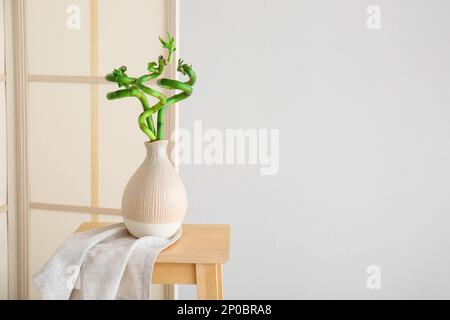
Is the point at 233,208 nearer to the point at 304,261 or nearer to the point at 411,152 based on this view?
the point at 304,261

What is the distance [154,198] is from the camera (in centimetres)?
188

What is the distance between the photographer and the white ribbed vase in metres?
1.88

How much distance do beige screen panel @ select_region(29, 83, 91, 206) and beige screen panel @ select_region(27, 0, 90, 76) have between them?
7 centimetres

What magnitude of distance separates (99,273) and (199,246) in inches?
11.5

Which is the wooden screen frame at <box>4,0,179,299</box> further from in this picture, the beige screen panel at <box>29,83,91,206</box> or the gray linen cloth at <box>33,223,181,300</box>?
the gray linen cloth at <box>33,223,181,300</box>

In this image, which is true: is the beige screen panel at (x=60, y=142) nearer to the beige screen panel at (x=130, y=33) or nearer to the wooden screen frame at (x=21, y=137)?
the wooden screen frame at (x=21, y=137)

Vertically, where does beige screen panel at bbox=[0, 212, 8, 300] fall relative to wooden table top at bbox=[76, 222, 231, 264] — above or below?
below

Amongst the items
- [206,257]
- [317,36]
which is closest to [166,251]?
[206,257]

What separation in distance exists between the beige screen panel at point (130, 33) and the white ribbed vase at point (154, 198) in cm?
57

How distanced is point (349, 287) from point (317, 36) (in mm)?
1142

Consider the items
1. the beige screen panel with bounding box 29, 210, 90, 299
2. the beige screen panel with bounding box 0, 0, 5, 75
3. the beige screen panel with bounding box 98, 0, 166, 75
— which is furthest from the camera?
the beige screen panel with bounding box 29, 210, 90, 299

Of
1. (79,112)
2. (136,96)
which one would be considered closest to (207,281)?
(136,96)

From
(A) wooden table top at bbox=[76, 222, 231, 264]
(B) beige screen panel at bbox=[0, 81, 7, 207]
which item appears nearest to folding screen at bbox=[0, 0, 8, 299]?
(B) beige screen panel at bbox=[0, 81, 7, 207]

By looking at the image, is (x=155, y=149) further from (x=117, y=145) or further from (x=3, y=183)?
(x=3, y=183)
